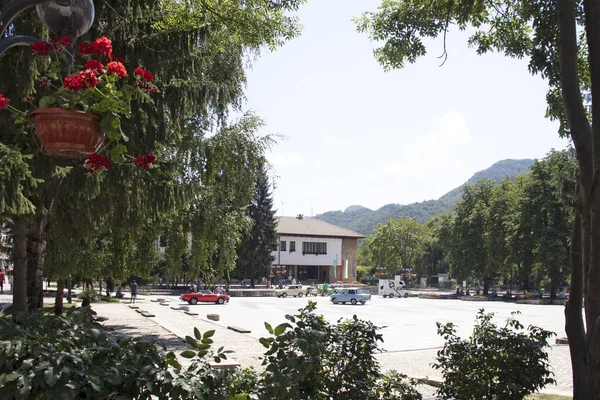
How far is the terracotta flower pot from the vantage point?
10.9 ft

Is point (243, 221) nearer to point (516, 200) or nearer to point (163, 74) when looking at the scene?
point (163, 74)

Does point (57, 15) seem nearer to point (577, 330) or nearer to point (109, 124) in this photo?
point (109, 124)

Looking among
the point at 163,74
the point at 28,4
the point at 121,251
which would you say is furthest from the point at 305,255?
the point at 28,4

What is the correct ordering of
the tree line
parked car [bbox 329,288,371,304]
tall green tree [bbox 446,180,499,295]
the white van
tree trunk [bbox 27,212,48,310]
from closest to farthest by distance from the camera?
tree trunk [bbox 27,212,48,310]
parked car [bbox 329,288,371,304]
the tree line
the white van
tall green tree [bbox 446,180,499,295]

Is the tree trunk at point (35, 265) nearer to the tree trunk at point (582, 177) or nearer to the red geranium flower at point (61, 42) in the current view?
the red geranium flower at point (61, 42)

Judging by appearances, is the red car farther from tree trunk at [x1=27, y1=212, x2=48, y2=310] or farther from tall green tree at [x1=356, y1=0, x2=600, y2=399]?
tall green tree at [x1=356, y1=0, x2=600, y2=399]

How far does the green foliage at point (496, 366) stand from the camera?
5957mm

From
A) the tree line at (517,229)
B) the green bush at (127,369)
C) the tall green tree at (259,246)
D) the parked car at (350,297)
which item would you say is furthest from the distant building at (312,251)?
the green bush at (127,369)

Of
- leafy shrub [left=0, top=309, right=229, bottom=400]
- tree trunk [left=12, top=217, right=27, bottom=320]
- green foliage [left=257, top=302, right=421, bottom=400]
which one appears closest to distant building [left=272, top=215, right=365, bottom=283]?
tree trunk [left=12, top=217, right=27, bottom=320]

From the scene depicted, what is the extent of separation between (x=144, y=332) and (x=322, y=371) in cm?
1516

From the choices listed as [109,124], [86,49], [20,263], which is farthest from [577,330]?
[20,263]

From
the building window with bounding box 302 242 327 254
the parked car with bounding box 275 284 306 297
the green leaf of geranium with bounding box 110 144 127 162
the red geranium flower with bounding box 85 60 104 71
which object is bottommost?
the parked car with bounding box 275 284 306 297

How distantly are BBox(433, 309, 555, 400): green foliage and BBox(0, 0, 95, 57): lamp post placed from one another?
507cm

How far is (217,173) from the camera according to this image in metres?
16.9
